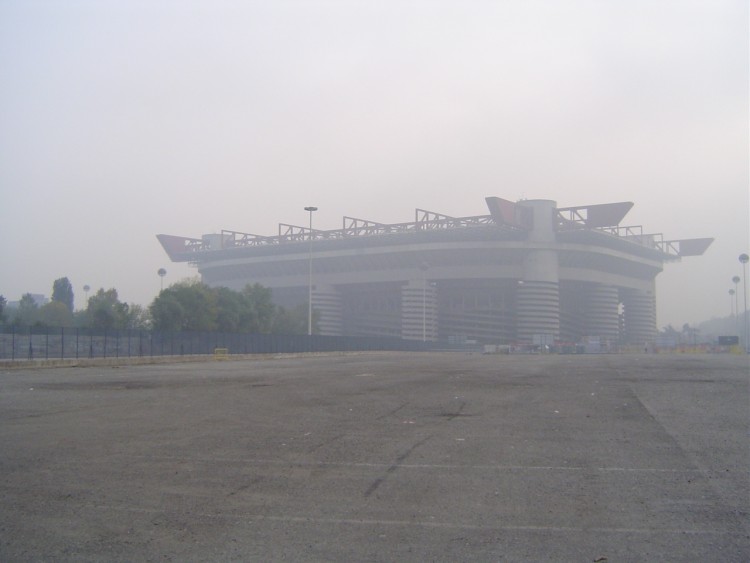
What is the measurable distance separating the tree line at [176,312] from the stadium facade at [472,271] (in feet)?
119

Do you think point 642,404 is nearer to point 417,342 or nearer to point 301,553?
point 301,553

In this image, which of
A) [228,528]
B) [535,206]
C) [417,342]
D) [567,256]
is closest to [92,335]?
[228,528]

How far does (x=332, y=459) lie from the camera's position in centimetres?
1021

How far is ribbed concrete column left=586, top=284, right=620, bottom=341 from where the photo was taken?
14138 cm

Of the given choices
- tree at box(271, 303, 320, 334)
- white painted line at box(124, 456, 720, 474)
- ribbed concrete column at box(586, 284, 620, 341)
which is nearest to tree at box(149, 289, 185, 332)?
tree at box(271, 303, 320, 334)

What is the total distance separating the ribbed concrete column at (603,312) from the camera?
141 m

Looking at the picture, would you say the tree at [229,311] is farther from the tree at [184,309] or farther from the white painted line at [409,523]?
the white painted line at [409,523]

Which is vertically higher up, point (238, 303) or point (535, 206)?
point (535, 206)

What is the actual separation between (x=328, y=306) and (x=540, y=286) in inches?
1588

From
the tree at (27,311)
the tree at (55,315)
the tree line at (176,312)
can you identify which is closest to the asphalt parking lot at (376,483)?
the tree line at (176,312)

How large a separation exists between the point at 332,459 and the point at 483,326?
13135cm

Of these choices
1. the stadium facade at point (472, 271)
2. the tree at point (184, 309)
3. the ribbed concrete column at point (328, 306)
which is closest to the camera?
the tree at point (184, 309)

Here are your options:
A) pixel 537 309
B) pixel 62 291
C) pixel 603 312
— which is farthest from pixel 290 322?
pixel 603 312

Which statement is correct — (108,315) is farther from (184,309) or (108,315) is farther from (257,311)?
(257,311)
